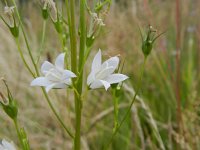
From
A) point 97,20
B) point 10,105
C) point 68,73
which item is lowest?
point 10,105

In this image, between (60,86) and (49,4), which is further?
(49,4)

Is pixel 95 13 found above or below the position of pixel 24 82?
above

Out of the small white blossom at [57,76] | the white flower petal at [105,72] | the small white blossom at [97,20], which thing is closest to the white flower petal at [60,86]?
the small white blossom at [57,76]

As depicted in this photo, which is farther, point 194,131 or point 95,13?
point 194,131

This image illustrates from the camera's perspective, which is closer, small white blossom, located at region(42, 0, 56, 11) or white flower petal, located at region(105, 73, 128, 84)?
white flower petal, located at region(105, 73, 128, 84)

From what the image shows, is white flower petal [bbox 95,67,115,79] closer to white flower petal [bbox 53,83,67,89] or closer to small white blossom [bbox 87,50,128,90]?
small white blossom [bbox 87,50,128,90]

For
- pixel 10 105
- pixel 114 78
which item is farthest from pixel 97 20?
pixel 10 105

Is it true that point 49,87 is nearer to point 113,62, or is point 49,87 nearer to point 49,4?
point 113,62

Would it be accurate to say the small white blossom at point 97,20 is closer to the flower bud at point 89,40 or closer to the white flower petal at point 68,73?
the flower bud at point 89,40

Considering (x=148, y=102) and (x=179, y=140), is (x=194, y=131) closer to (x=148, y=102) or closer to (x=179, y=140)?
(x=179, y=140)

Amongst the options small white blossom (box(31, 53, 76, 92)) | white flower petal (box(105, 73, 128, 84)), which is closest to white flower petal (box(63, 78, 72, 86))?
small white blossom (box(31, 53, 76, 92))

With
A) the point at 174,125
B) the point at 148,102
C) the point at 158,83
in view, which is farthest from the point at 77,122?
the point at 158,83
